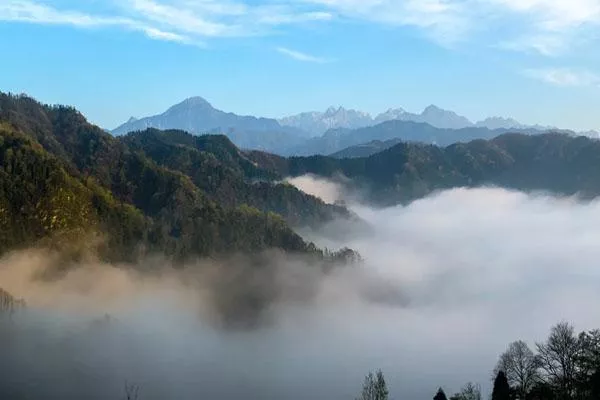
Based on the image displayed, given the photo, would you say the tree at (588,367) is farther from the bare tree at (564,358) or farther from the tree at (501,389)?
the tree at (501,389)

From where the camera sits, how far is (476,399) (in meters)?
97.4

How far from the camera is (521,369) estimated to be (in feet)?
299

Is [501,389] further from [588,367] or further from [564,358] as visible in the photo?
[588,367]

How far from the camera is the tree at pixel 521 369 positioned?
88000mm

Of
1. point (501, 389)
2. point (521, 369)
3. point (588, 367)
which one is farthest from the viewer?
point (521, 369)

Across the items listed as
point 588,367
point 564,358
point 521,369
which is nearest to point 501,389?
point 564,358

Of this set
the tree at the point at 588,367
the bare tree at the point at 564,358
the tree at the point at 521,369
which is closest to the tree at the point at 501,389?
the tree at the point at 521,369

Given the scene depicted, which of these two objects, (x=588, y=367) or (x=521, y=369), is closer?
(x=588, y=367)

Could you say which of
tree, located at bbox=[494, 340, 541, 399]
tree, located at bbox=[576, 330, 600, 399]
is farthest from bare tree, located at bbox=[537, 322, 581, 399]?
tree, located at bbox=[494, 340, 541, 399]

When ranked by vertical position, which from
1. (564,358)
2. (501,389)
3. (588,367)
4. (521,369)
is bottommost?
(501,389)

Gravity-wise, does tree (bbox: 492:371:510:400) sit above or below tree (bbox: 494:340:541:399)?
below

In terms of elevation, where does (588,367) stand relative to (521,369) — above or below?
below

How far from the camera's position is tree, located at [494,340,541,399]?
→ 8800 centimetres

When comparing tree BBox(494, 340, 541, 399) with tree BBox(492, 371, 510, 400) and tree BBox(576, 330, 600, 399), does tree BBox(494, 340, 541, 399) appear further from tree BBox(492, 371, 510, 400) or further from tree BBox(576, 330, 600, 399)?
tree BBox(576, 330, 600, 399)
